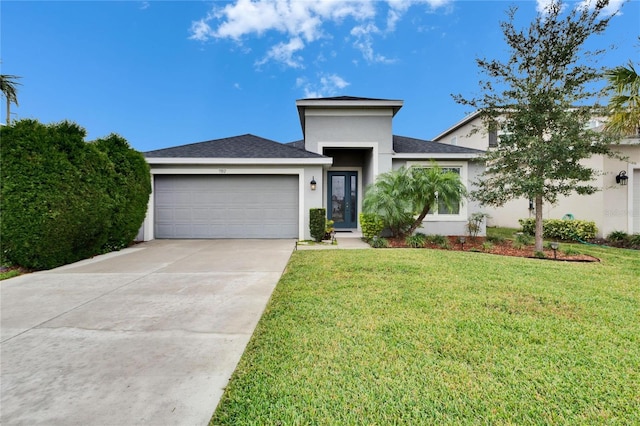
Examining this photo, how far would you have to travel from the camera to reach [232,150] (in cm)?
1061

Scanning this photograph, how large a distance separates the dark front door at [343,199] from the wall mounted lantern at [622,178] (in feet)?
29.7

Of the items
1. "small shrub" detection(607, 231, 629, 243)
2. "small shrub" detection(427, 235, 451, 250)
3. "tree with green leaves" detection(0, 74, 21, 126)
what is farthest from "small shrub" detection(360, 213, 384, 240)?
"tree with green leaves" detection(0, 74, 21, 126)

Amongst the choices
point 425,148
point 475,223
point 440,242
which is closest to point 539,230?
point 440,242

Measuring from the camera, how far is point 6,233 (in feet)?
18.5

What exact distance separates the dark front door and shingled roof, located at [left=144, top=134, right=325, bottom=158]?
2435 mm

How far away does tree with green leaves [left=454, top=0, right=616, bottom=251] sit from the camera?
7.16m

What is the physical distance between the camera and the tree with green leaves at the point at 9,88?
1788cm

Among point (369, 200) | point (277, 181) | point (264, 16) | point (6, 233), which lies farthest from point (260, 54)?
point (6, 233)

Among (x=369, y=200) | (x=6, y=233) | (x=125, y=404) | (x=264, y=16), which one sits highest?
(x=264, y=16)

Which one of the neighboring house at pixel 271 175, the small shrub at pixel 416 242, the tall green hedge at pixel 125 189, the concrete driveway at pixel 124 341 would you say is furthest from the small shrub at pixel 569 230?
the tall green hedge at pixel 125 189

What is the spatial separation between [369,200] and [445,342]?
6446 mm

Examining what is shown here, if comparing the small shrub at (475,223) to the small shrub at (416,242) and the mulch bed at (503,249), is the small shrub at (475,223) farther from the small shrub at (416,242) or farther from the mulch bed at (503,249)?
the small shrub at (416,242)

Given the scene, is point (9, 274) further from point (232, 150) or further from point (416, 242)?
point (416, 242)

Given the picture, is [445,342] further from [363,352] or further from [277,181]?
[277,181]
